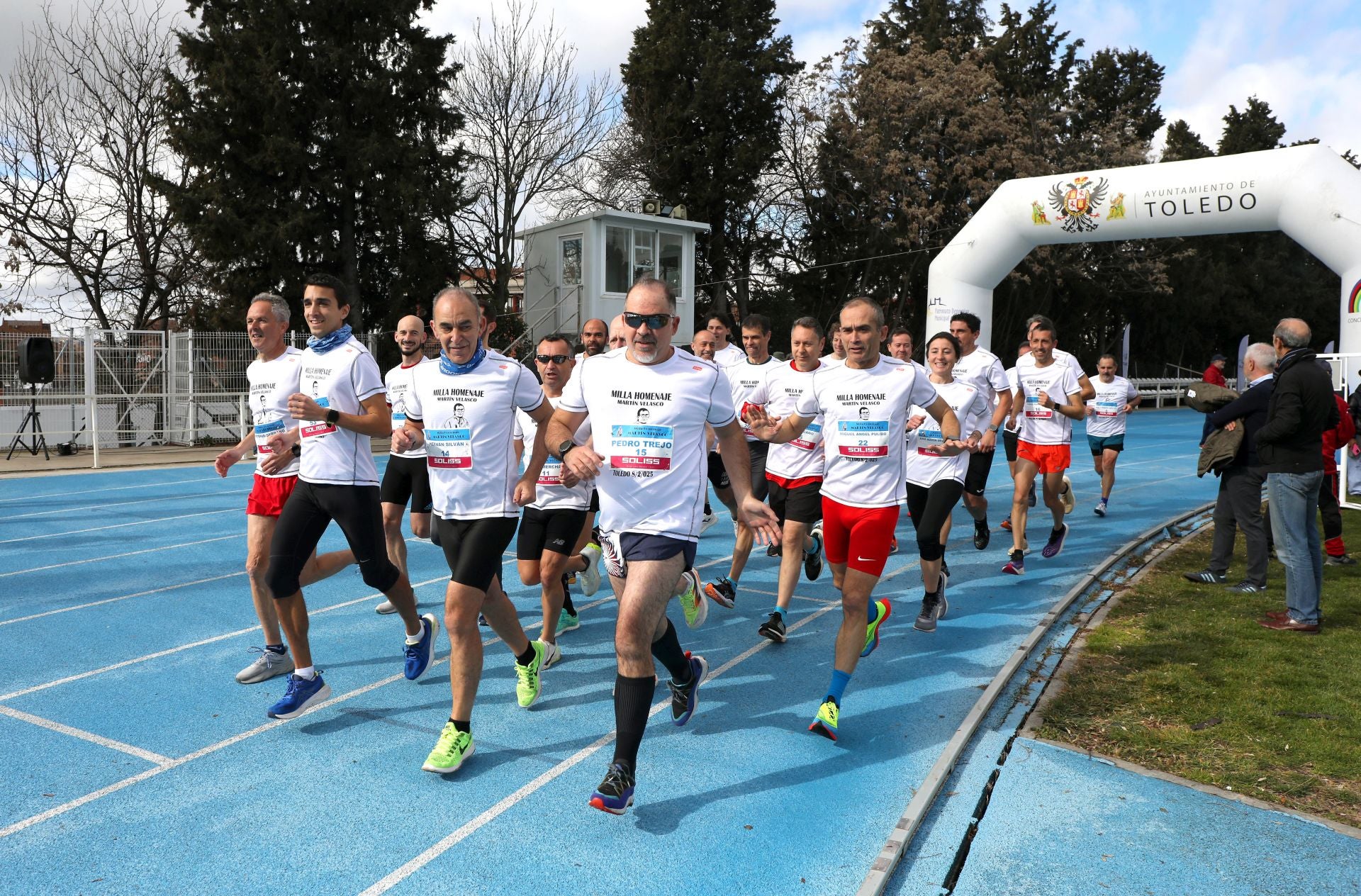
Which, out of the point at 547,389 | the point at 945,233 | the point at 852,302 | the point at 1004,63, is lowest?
the point at 547,389

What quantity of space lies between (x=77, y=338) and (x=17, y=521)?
29.6 ft

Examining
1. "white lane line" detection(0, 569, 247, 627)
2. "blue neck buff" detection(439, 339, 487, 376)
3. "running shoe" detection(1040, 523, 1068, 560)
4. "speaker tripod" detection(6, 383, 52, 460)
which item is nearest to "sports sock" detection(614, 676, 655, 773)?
"blue neck buff" detection(439, 339, 487, 376)

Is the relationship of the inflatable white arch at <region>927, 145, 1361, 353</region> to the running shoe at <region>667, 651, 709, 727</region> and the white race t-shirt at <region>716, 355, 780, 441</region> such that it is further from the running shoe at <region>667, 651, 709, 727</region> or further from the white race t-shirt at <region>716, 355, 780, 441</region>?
the running shoe at <region>667, 651, 709, 727</region>

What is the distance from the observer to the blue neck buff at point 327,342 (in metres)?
5.11

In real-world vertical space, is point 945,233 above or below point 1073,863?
above

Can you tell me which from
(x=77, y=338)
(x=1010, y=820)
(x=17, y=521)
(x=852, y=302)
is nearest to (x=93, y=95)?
(x=77, y=338)

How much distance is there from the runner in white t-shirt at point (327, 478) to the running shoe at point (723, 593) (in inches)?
106

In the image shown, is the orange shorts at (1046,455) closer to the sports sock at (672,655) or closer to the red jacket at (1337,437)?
the red jacket at (1337,437)

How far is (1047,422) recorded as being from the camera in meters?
9.30

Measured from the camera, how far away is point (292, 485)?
5270 mm

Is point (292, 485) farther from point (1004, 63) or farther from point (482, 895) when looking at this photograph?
point (1004, 63)

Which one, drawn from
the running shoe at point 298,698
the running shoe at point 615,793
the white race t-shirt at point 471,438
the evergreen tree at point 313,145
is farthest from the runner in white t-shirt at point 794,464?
the evergreen tree at point 313,145

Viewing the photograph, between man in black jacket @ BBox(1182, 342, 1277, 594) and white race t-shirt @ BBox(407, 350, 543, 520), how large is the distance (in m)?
5.67

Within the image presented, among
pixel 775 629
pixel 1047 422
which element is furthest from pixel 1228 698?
pixel 1047 422
